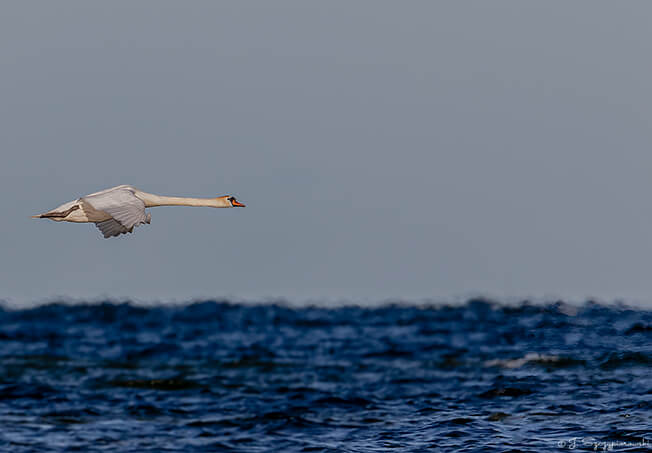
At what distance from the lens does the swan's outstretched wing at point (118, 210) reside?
8.23 m

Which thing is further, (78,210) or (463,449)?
(463,449)

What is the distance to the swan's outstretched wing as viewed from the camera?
823 cm

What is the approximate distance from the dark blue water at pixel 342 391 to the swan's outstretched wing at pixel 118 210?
7.72m

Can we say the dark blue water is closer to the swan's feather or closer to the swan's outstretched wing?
the swan's outstretched wing

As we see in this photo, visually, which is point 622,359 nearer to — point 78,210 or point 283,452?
point 283,452

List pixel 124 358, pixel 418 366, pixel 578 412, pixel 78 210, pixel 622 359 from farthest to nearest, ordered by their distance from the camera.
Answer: pixel 124 358
pixel 418 366
pixel 622 359
pixel 578 412
pixel 78 210

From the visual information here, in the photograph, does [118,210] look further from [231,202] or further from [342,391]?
[342,391]

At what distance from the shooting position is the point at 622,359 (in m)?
23.2

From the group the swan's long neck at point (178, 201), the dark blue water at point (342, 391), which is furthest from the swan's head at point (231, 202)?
the dark blue water at point (342, 391)

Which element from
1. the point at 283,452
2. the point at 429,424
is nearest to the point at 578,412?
the point at 429,424

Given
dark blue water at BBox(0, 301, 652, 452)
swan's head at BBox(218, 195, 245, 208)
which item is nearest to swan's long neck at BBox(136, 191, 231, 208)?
swan's head at BBox(218, 195, 245, 208)

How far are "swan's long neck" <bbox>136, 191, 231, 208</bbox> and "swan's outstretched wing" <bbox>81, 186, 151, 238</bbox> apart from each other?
28 centimetres

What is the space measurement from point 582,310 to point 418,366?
60.7 ft

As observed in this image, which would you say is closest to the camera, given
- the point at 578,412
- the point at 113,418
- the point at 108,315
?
the point at 578,412
